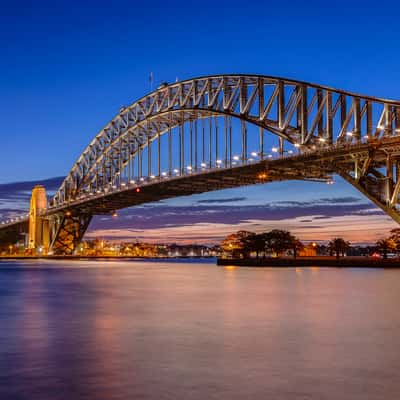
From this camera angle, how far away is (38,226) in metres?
96.2

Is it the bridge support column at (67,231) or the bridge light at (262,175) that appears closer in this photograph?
the bridge light at (262,175)

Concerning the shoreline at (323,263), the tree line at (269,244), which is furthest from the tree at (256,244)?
the shoreline at (323,263)

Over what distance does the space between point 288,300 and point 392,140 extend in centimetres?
1933

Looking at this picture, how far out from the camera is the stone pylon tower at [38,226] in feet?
314

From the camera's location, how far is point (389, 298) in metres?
19.5

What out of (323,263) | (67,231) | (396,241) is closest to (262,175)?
(323,263)

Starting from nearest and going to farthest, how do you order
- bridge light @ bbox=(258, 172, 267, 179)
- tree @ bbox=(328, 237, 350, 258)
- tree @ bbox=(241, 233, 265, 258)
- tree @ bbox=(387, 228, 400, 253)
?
bridge light @ bbox=(258, 172, 267, 179) → tree @ bbox=(387, 228, 400, 253) → tree @ bbox=(328, 237, 350, 258) → tree @ bbox=(241, 233, 265, 258)

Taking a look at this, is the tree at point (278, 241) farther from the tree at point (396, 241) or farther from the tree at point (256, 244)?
the tree at point (396, 241)

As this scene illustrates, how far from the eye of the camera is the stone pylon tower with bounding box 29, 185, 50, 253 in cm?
9562

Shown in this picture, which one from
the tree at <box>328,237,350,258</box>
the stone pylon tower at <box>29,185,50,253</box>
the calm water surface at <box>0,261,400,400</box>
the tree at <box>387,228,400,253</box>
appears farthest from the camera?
the stone pylon tower at <box>29,185,50,253</box>

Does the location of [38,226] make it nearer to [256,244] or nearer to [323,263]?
[256,244]

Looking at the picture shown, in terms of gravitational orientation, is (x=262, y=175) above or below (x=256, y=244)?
above

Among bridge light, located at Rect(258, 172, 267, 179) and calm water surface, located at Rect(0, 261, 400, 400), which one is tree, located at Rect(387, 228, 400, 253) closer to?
bridge light, located at Rect(258, 172, 267, 179)

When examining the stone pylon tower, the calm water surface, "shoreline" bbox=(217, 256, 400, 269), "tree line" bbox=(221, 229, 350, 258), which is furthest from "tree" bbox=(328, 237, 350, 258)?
the calm water surface
